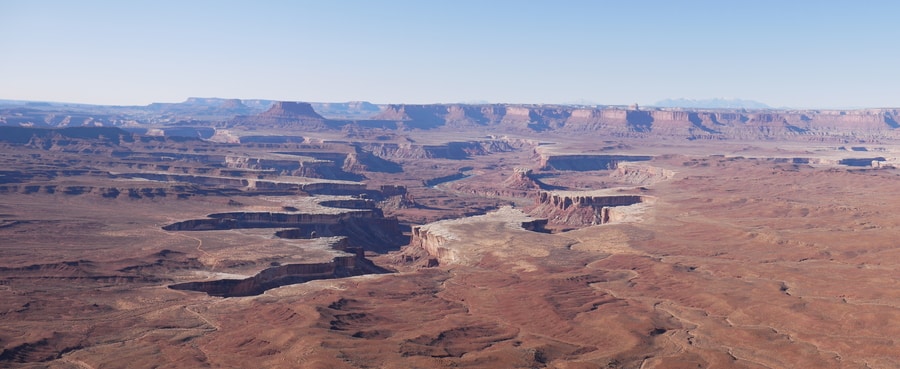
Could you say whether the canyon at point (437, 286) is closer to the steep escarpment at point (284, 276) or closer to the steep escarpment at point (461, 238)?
the steep escarpment at point (284, 276)

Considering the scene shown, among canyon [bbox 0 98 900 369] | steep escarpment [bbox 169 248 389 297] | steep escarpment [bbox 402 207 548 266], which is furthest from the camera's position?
steep escarpment [bbox 402 207 548 266]

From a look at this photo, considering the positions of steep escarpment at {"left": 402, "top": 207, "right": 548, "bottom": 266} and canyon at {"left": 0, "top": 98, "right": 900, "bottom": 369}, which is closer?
canyon at {"left": 0, "top": 98, "right": 900, "bottom": 369}

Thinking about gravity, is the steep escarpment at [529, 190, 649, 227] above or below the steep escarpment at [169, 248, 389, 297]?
below

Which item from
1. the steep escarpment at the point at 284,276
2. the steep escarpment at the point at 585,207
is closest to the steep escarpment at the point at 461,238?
the steep escarpment at the point at 284,276

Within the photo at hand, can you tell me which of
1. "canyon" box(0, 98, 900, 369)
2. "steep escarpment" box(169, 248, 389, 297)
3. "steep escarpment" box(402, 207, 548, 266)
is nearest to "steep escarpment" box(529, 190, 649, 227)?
"canyon" box(0, 98, 900, 369)

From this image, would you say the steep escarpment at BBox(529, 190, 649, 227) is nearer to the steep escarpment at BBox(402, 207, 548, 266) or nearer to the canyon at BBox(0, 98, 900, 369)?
the canyon at BBox(0, 98, 900, 369)

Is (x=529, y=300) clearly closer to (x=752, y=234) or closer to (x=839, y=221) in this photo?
(x=752, y=234)

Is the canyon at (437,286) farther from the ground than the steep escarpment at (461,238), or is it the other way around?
the canyon at (437,286)

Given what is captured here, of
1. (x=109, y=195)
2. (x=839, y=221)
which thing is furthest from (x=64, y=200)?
(x=839, y=221)

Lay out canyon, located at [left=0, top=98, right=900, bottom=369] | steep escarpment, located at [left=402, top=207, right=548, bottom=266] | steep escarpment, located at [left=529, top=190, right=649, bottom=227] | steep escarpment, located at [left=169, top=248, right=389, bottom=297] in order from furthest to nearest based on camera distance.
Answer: steep escarpment, located at [left=529, top=190, right=649, bottom=227], steep escarpment, located at [left=402, top=207, right=548, bottom=266], steep escarpment, located at [left=169, top=248, right=389, bottom=297], canyon, located at [left=0, top=98, right=900, bottom=369]

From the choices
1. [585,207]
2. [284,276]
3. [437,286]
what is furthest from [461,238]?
[585,207]

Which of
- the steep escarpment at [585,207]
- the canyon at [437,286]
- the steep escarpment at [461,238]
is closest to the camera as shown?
the canyon at [437,286]
